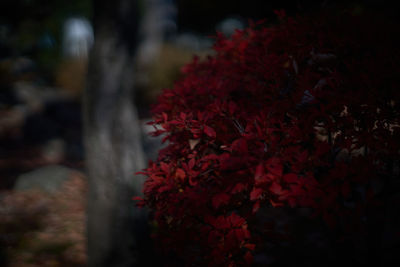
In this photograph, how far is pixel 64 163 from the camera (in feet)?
22.9

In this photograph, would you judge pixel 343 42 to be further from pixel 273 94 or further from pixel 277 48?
pixel 273 94

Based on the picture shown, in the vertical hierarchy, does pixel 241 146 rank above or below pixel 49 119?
above

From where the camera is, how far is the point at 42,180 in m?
5.04

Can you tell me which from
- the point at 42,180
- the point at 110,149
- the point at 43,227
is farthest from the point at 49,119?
the point at 110,149

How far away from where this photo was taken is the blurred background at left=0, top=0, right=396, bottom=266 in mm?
3683

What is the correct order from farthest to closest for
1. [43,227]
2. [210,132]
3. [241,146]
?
1. [43,227]
2. [210,132]
3. [241,146]

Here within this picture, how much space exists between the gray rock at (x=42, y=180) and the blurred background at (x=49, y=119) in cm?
1

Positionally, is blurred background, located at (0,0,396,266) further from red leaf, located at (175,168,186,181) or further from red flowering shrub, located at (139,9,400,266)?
red leaf, located at (175,168,186,181)

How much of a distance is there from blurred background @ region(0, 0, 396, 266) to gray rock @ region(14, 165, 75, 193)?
1cm

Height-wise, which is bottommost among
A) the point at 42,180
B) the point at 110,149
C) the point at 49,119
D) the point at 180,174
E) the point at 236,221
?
the point at 49,119

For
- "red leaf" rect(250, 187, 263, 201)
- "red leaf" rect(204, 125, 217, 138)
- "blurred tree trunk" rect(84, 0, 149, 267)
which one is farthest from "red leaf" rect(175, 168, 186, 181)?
"blurred tree trunk" rect(84, 0, 149, 267)

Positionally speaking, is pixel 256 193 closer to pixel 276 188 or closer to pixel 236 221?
pixel 276 188

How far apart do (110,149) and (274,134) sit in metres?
1.81

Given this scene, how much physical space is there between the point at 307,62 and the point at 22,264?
3.49 meters
